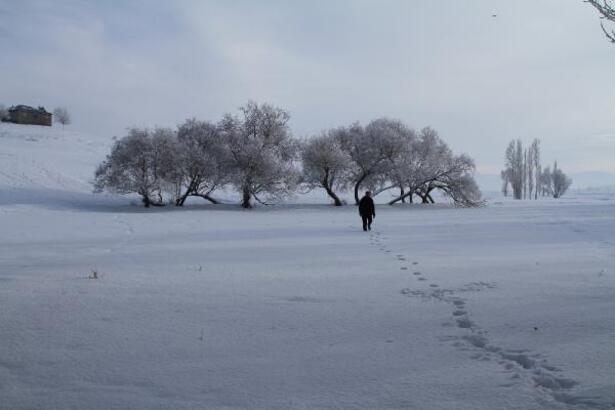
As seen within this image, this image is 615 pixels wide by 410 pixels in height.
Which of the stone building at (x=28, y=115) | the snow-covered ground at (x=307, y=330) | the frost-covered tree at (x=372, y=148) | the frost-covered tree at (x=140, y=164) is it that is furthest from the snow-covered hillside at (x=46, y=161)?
the snow-covered ground at (x=307, y=330)

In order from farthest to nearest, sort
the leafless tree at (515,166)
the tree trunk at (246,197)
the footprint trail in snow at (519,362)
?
the leafless tree at (515,166), the tree trunk at (246,197), the footprint trail in snow at (519,362)

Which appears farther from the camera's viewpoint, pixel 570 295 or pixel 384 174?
pixel 384 174

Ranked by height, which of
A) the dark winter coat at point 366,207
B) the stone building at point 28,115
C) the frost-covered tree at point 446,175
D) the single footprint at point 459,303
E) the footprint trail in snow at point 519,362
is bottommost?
the footprint trail in snow at point 519,362

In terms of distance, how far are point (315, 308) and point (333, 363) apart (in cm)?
185

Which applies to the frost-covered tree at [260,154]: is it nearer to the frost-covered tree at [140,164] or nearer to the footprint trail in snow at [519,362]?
the frost-covered tree at [140,164]

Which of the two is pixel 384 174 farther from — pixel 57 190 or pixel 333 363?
pixel 333 363

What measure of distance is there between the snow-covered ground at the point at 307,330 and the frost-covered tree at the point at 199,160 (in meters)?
26.0

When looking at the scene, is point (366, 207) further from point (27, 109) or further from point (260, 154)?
point (27, 109)

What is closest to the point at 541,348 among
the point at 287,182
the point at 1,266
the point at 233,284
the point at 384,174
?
the point at 233,284

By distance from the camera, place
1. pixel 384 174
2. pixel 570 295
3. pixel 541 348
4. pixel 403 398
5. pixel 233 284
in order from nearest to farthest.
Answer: pixel 403 398, pixel 541 348, pixel 570 295, pixel 233 284, pixel 384 174

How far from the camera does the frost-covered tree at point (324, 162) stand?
38.8 m

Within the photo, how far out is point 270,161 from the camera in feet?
115

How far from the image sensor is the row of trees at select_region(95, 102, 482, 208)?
3509cm

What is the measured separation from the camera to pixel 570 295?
652 centimetres
